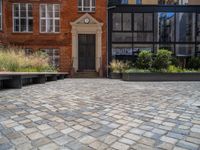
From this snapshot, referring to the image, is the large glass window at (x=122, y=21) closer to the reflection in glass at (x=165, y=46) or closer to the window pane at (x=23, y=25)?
the reflection in glass at (x=165, y=46)

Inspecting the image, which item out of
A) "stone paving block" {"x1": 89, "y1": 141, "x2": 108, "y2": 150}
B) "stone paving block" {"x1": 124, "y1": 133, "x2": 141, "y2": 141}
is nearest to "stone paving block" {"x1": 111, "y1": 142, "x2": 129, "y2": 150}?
"stone paving block" {"x1": 89, "y1": 141, "x2": 108, "y2": 150}

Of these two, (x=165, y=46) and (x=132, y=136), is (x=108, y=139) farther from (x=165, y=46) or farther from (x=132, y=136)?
(x=165, y=46)

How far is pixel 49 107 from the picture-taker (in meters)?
4.73

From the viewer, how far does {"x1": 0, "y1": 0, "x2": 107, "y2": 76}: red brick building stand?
19766 mm

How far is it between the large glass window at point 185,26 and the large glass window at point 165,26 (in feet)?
1.62

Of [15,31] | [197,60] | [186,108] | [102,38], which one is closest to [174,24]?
[197,60]

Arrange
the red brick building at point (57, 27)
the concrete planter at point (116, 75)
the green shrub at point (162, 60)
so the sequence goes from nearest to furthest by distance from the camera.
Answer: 1. the green shrub at point (162, 60)
2. the concrete planter at point (116, 75)
3. the red brick building at point (57, 27)

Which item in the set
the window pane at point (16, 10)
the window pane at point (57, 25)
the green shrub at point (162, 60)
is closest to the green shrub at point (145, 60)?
the green shrub at point (162, 60)

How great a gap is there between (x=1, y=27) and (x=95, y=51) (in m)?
7.42

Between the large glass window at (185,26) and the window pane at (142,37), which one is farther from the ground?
the large glass window at (185,26)

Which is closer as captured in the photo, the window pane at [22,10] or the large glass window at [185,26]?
the window pane at [22,10]

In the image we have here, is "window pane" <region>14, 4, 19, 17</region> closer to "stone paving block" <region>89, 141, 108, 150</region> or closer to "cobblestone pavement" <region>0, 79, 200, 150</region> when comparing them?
"cobblestone pavement" <region>0, 79, 200, 150</region>

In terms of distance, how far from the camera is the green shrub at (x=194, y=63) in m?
18.1

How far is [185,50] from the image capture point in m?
20.2
